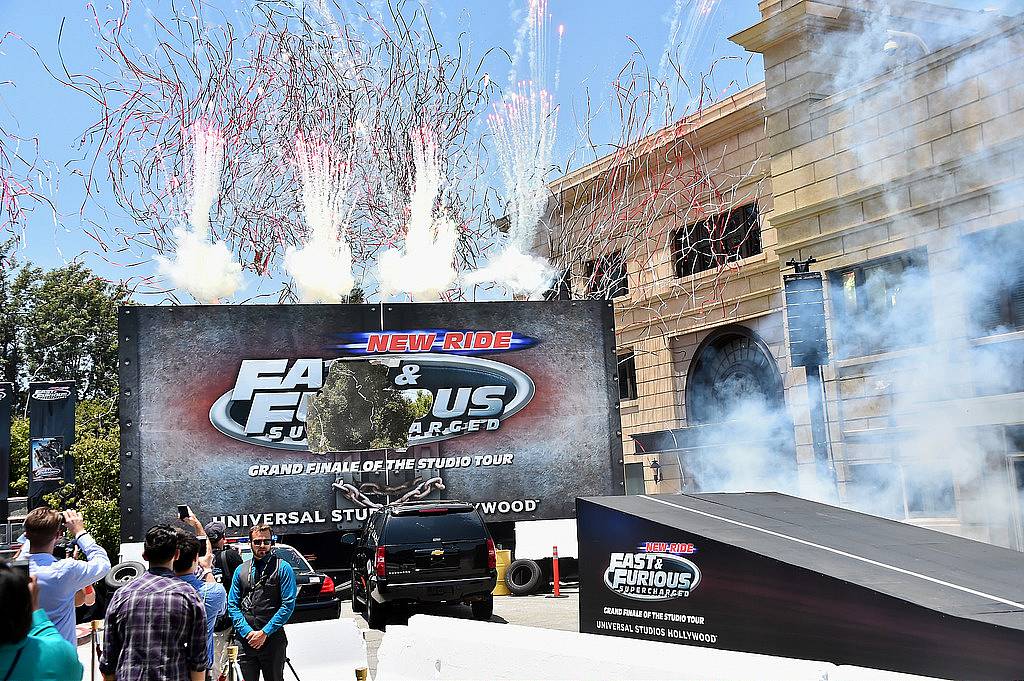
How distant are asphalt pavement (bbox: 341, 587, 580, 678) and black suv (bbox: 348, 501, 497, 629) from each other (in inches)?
10.8

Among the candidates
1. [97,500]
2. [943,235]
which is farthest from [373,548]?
[97,500]

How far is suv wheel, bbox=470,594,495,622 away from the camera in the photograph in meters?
12.5

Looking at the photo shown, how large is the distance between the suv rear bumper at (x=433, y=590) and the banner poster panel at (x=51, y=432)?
7686 millimetres

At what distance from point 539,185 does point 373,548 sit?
7.77 metres

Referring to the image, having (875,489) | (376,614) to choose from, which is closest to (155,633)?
(376,614)

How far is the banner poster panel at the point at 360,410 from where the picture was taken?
530 inches

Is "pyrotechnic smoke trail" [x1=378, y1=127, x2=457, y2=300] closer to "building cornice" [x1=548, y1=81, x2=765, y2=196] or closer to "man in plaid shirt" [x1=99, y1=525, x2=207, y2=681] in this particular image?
"building cornice" [x1=548, y1=81, x2=765, y2=196]

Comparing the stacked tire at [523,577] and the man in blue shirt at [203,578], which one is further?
the stacked tire at [523,577]

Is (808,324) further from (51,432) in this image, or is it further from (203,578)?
(51,432)

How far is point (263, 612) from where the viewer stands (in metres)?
6.80

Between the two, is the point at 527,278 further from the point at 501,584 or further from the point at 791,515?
the point at 791,515

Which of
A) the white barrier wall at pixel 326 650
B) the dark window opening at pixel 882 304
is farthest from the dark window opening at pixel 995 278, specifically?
the white barrier wall at pixel 326 650

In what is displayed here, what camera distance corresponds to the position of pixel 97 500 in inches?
1069

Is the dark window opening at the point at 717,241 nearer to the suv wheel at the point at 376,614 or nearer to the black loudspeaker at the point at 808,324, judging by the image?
the black loudspeaker at the point at 808,324
